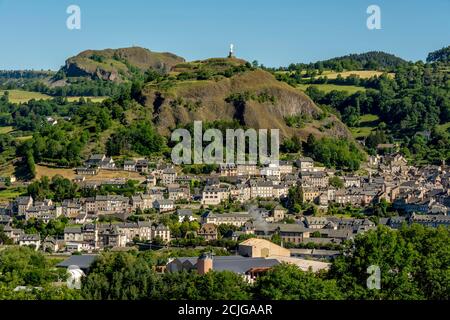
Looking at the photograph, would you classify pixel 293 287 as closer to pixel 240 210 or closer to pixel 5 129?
pixel 240 210

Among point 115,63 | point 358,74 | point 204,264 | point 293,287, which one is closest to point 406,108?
point 358,74

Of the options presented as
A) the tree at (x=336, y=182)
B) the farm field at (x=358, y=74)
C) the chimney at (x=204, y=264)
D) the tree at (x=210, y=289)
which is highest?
the farm field at (x=358, y=74)

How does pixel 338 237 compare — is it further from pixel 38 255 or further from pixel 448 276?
pixel 448 276

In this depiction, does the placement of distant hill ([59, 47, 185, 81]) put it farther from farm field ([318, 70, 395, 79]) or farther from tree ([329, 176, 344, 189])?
tree ([329, 176, 344, 189])

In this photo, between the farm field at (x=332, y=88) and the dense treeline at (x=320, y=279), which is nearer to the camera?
the dense treeline at (x=320, y=279)

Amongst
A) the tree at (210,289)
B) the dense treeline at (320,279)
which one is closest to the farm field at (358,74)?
the dense treeline at (320,279)

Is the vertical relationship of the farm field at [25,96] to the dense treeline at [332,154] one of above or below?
above

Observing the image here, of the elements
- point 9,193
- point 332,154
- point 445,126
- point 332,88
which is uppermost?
point 332,88

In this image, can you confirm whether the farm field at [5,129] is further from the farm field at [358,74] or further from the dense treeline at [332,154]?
the dense treeline at [332,154]
